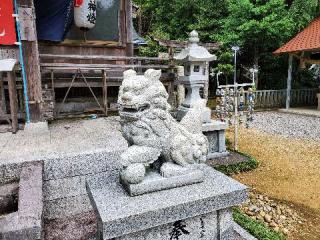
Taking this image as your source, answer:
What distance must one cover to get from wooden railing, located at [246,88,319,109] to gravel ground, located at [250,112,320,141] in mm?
1911

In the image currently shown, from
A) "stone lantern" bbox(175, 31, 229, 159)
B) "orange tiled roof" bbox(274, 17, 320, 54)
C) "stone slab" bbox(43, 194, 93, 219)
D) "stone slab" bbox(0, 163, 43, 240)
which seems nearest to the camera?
"stone slab" bbox(0, 163, 43, 240)

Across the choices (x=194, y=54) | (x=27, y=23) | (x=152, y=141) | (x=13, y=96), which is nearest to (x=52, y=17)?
(x=27, y=23)

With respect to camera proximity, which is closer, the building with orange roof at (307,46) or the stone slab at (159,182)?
the stone slab at (159,182)

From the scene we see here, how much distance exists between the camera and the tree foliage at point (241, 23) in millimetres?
15641

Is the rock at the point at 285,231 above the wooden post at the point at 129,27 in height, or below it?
below

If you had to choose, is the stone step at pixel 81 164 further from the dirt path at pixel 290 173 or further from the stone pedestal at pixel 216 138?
the stone pedestal at pixel 216 138

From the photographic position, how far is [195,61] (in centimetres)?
763

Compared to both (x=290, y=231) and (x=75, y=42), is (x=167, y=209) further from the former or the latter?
(x=75, y=42)

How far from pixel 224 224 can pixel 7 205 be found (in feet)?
10.4

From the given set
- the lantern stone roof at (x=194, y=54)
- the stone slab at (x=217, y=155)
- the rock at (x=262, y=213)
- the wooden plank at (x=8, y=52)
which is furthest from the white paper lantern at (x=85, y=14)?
the rock at (x=262, y=213)

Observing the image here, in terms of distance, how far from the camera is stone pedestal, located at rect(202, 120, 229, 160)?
7.81m

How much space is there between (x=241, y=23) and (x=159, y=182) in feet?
50.0

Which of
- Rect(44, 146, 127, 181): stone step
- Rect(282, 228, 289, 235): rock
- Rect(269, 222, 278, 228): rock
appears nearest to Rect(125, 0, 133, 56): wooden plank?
Rect(44, 146, 127, 181): stone step

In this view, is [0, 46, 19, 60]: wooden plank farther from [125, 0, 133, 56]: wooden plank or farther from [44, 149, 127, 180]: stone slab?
[44, 149, 127, 180]: stone slab
